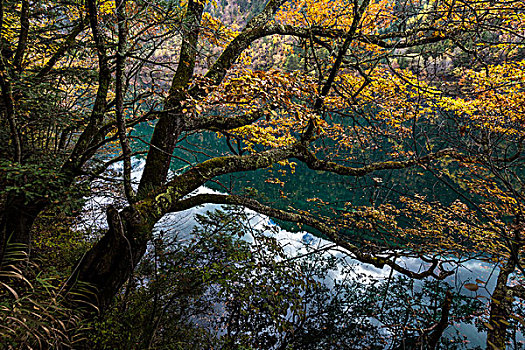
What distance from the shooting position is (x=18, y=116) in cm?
359

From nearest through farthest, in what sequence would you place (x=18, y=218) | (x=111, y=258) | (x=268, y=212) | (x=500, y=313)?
(x=111, y=258) < (x=500, y=313) < (x=268, y=212) < (x=18, y=218)

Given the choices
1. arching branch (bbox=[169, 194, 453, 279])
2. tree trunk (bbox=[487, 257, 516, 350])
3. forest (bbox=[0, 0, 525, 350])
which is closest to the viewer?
forest (bbox=[0, 0, 525, 350])

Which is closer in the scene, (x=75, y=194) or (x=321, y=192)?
(x=75, y=194)

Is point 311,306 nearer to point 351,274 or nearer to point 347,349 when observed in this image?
point 347,349

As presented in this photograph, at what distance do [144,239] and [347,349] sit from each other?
5.10 m

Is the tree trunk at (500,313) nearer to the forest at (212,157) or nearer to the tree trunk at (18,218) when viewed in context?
the forest at (212,157)

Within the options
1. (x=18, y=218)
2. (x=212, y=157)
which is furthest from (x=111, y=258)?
(x=18, y=218)

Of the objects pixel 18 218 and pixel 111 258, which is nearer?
pixel 111 258

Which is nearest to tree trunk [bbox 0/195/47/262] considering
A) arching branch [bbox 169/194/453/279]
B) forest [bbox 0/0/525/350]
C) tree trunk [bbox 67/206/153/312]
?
forest [bbox 0/0/525/350]

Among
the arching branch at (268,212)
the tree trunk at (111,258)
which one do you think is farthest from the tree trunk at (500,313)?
the tree trunk at (111,258)

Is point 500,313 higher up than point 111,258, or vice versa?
point 500,313

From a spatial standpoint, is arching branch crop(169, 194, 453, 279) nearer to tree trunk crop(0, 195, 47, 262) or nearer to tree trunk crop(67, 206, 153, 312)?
tree trunk crop(67, 206, 153, 312)

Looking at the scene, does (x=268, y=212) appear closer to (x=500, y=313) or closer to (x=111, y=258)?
(x=111, y=258)

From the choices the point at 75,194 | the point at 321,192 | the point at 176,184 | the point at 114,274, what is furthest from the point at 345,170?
the point at 321,192
